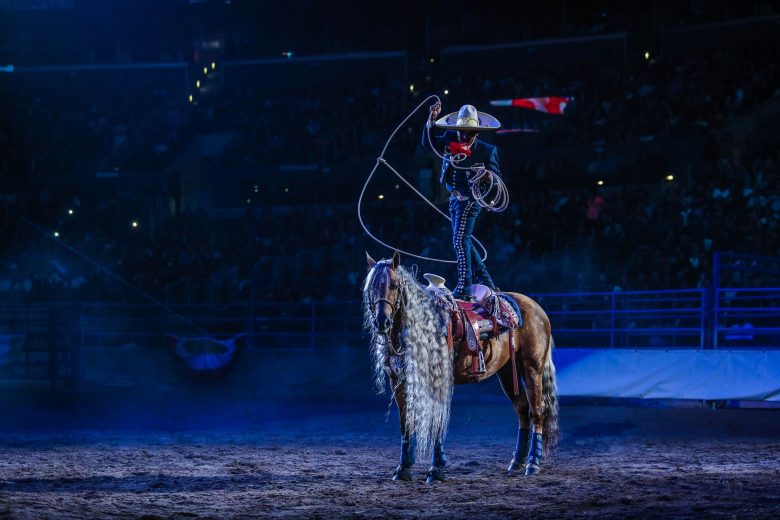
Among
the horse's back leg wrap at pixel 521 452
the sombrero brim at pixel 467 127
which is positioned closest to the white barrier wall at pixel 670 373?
the horse's back leg wrap at pixel 521 452

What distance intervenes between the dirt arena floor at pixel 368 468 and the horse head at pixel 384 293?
1.38 m

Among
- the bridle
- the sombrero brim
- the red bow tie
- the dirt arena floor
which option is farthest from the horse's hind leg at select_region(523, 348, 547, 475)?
the sombrero brim

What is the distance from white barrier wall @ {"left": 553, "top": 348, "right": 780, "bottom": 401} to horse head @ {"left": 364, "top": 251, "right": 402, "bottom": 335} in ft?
25.0

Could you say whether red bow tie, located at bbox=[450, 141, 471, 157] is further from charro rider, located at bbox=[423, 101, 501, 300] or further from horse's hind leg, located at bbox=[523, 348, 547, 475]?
horse's hind leg, located at bbox=[523, 348, 547, 475]

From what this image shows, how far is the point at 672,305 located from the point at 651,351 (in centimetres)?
382

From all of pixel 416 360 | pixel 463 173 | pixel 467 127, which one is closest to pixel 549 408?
pixel 416 360

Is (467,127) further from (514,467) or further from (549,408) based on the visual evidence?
(514,467)

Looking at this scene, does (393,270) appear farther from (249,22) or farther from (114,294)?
(249,22)

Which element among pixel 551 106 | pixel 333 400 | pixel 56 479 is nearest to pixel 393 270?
pixel 56 479

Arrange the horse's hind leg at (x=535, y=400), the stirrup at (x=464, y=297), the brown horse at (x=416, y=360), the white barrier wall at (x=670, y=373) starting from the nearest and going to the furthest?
1. the brown horse at (x=416, y=360)
2. the horse's hind leg at (x=535, y=400)
3. the stirrup at (x=464, y=297)
4. the white barrier wall at (x=670, y=373)

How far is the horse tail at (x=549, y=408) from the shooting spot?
351 inches

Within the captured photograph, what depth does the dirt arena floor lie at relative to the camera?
6793mm

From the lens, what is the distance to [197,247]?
81.1 feet

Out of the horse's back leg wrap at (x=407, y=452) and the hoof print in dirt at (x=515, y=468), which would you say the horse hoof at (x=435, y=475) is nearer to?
the horse's back leg wrap at (x=407, y=452)
